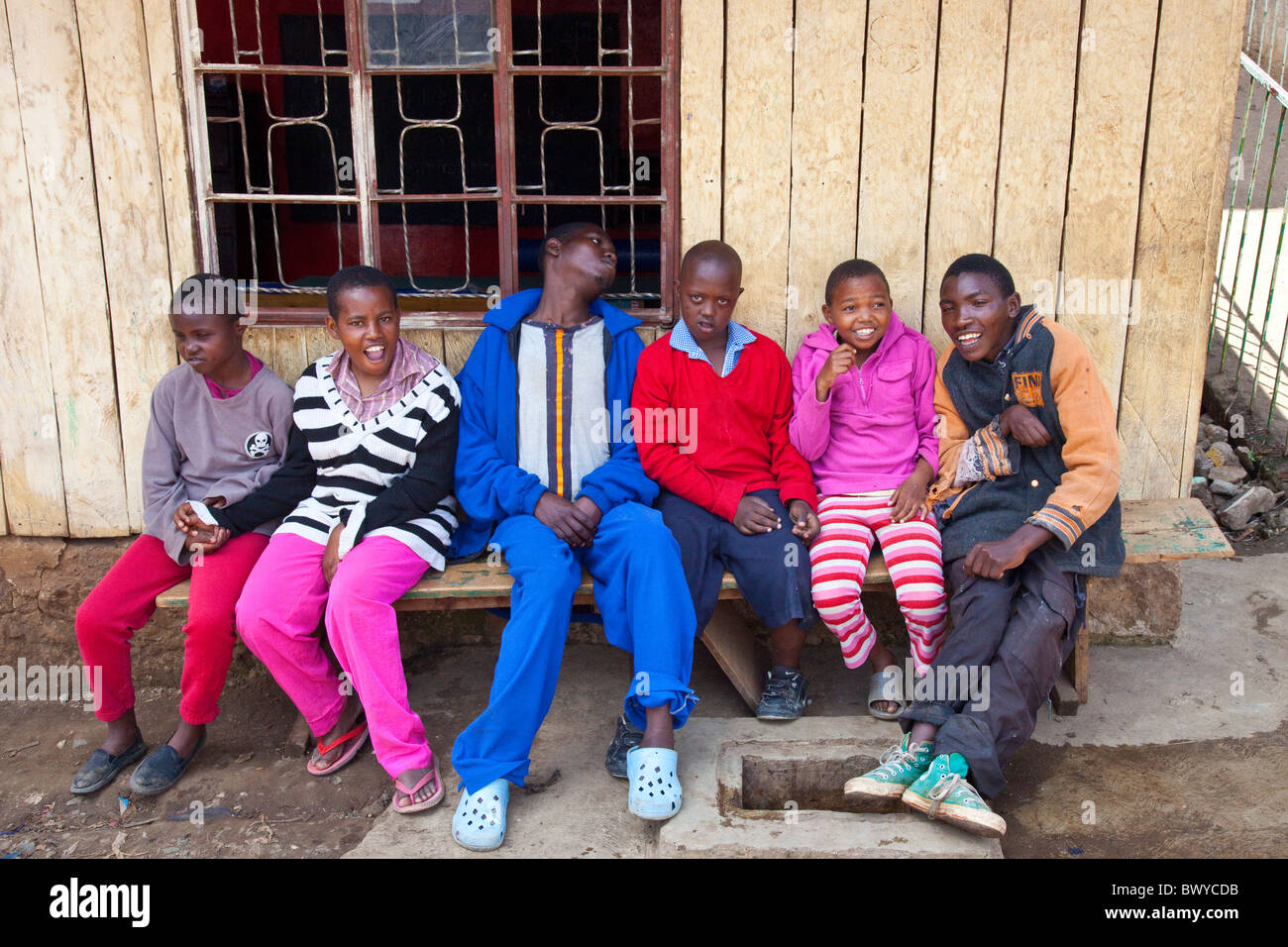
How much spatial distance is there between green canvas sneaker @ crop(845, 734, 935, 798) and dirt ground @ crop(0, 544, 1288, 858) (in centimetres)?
31

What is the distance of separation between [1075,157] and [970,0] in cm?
63

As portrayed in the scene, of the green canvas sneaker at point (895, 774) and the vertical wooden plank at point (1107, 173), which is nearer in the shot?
the green canvas sneaker at point (895, 774)

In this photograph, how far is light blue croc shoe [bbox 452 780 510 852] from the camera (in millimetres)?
2533

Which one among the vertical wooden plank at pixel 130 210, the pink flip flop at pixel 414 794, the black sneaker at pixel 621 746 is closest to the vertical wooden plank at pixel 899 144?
the black sneaker at pixel 621 746

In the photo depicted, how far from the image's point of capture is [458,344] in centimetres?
353

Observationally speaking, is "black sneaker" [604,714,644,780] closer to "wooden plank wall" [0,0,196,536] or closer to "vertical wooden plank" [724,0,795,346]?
"vertical wooden plank" [724,0,795,346]

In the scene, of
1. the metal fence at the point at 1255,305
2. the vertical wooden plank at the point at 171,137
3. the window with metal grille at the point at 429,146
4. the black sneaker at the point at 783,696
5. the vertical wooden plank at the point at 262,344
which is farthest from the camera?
the window with metal grille at the point at 429,146

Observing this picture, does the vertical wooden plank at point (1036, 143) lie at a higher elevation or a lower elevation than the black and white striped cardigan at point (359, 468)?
higher

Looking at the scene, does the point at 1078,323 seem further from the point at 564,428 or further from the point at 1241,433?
the point at 1241,433

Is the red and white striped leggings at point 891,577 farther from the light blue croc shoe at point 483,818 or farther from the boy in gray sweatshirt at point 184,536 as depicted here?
the boy in gray sweatshirt at point 184,536

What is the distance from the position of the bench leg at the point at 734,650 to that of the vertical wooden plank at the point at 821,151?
1004 mm

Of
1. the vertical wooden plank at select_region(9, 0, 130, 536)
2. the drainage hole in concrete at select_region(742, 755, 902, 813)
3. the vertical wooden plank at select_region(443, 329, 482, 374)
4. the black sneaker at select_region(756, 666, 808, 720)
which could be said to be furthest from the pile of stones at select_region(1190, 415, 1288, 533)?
the vertical wooden plank at select_region(9, 0, 130, 536)

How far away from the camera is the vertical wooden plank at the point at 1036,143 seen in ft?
10.8

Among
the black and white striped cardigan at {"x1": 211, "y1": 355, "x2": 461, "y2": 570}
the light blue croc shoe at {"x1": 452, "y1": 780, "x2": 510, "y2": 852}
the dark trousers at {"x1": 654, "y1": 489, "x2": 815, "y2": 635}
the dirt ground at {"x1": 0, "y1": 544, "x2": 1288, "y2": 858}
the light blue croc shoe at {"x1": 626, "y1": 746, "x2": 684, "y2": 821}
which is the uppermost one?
the black and white striped cardigan at {"x1": 211, "y1": 355, "x2": 461, "y2": 570}
